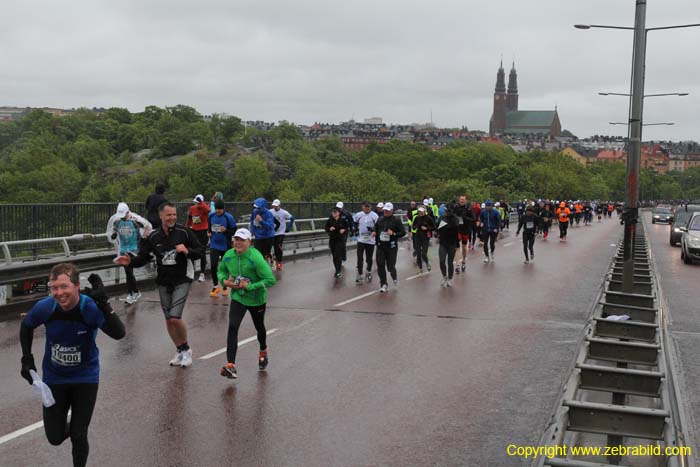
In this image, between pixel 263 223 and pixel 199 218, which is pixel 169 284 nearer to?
pixel 199 218

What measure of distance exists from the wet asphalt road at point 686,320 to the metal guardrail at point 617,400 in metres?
0.48

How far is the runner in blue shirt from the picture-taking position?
5.23 meters

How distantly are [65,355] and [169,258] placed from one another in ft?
12.0

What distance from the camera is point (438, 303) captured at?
14820 millimetres

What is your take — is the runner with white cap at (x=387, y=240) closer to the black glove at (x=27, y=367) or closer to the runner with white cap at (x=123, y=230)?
the runner with white cap at (x=123, y=230)

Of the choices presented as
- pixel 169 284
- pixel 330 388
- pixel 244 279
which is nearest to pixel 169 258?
pixel 169 284

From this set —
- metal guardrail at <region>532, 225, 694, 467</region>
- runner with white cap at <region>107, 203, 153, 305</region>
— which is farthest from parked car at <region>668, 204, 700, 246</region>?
metal guardrail at <region>532, 225, 694, 467</region>

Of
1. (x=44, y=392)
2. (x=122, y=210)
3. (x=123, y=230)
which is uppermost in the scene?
(x=122, y=210)

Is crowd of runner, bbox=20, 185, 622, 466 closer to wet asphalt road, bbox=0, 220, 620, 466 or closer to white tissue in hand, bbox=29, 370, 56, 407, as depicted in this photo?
white tissue in hand, bbox=29, 370, 56, 407

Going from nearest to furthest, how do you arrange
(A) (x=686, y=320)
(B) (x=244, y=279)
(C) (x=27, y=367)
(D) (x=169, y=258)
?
(C) (x=27, y=367), (B) (x=244, y=279), (D) (x=169, y=258), (A) (x=686, y=320)

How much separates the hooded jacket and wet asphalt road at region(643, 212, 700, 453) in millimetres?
8323

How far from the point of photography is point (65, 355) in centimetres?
527

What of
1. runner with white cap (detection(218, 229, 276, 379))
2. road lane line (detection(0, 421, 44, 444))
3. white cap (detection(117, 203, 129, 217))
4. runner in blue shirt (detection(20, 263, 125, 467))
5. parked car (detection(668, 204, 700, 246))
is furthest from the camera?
parked car (detection(668, 204, 700, 246))

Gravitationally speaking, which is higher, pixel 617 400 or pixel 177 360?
pixel 617 400
